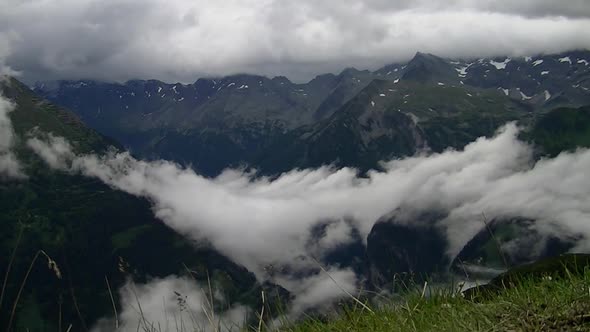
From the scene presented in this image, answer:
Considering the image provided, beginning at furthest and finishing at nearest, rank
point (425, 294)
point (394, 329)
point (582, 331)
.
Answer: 1. point (425, 294)
2. point (394, 329)
3. point (582, 331)

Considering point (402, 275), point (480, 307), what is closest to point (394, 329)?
point (480, 307)

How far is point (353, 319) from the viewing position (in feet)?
14.6

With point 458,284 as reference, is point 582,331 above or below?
above

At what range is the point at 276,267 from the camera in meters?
5.62

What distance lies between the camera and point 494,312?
358 cm

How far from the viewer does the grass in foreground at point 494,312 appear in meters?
3.23

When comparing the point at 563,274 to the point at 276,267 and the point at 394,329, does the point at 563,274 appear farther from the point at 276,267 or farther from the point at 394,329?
the point at 276,267

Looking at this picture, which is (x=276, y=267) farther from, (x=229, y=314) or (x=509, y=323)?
(x=509, y=323)

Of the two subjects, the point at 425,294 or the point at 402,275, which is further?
the point at 402,275

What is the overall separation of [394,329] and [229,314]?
7.07ft

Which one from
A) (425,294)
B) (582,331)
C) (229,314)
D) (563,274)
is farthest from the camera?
(229,314)

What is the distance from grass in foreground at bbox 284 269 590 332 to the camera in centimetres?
323

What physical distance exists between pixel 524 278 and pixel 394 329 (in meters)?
1.32

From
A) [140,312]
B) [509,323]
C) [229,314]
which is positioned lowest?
[229,314]
